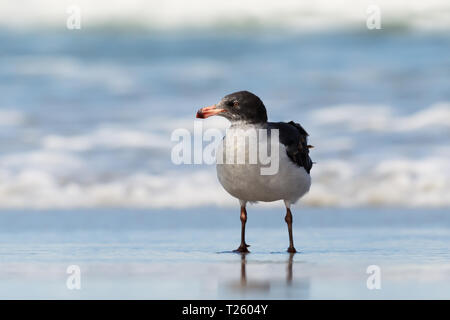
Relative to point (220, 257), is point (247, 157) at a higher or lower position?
higher

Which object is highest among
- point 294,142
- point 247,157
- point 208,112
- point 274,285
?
point 208,112

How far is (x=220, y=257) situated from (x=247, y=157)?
121cm

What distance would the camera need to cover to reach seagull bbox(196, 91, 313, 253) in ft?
34.6

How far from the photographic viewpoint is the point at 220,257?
10.5 m

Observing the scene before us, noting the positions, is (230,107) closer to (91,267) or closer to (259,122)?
(259,122)

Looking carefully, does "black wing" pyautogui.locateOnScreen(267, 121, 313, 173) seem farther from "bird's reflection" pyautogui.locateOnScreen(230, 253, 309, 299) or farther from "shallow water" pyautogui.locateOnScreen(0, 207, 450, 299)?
"bird's reflection" pyautogui.locateOnScreen(230, 253, 309, 299)

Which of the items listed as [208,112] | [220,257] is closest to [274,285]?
[220,257]

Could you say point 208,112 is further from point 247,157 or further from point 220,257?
point 220,257

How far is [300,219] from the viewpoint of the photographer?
55.0ft

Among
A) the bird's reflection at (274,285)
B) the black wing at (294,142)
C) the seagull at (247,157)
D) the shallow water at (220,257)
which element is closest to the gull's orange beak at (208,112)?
the seagull at (247,157)

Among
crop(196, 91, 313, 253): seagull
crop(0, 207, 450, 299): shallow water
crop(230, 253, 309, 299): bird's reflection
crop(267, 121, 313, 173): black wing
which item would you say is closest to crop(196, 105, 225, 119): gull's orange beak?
crop(196, 91, 313, 253): seagull

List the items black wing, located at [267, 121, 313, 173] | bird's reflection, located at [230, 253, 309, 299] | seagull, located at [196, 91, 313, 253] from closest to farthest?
bird's reflection, located at [230, 253, 309, 299], seagull, located at [196, 91, 313, 253], black wing, located at [267, 121, 313, 173]

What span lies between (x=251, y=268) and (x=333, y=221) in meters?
7.19
